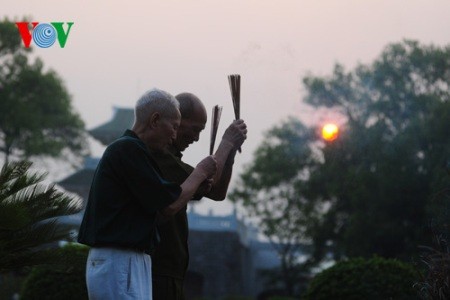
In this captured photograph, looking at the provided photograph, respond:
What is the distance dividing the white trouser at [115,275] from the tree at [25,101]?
33.6 m

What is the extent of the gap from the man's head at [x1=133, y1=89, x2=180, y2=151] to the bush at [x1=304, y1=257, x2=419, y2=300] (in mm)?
6494

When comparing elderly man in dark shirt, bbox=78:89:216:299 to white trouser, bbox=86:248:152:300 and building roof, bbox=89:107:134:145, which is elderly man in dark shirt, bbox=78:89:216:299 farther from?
building roof, bbox=89:107:134:145

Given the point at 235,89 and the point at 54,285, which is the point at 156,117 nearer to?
the point at 235,89

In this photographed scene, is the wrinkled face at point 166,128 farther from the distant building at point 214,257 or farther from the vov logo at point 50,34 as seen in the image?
the distant building at point 214,257

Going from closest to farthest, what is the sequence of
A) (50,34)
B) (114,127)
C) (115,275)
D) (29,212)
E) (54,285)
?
(115,275) < (29,212) < (50,34) < (54,285) < (114,127)

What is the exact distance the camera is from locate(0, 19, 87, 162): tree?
36.6m

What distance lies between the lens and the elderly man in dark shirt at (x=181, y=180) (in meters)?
3.97

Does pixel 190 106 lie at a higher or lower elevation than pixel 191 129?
higher

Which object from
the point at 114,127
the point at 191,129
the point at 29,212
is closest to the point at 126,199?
the point at 191,129

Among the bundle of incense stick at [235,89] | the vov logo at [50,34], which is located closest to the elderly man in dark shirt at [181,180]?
the bundle of incense stick at [235,89]

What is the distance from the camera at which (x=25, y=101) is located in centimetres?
3725

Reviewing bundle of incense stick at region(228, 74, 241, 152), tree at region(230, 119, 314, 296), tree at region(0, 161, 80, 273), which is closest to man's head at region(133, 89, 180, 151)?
bundle of incense stick at region(228, 74, 241, 152)

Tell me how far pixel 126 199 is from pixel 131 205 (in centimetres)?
3

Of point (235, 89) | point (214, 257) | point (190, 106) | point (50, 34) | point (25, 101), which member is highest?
point (25, 101)
